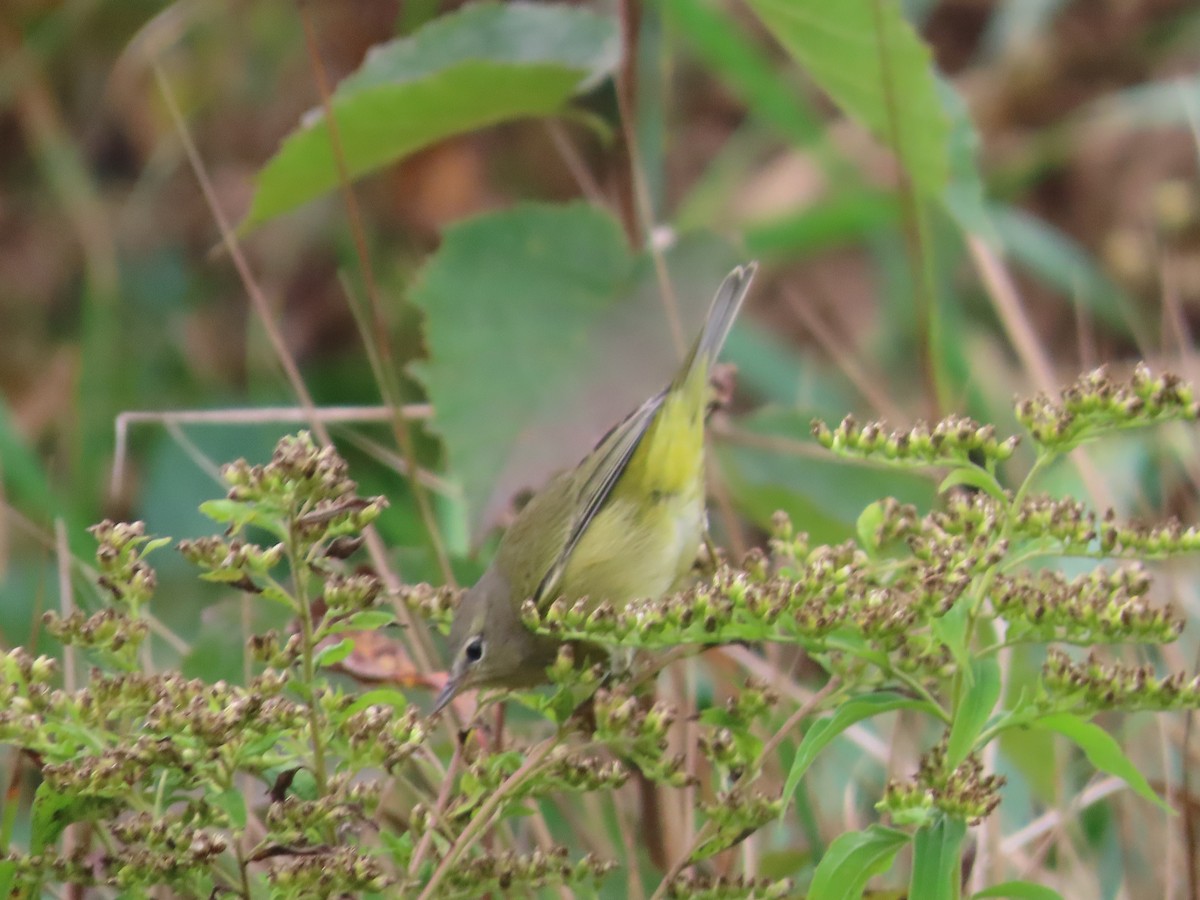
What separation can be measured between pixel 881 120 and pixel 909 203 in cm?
20

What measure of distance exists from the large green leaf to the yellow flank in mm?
93

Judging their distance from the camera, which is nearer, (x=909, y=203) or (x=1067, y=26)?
(x=909, y=203)

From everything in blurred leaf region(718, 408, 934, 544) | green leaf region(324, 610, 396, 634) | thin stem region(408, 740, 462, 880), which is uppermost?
green leaf region(324, 610, 396, 634)

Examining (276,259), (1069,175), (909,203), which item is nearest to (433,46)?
(909,203)

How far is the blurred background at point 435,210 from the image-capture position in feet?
12.6

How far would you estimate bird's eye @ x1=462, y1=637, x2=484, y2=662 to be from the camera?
1843mm

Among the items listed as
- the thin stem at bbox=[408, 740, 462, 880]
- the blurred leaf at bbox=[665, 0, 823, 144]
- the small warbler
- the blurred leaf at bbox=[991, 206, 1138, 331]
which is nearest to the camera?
the thin stem at bbox=[408, 740, 462, 880]

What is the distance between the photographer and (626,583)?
6.94ft

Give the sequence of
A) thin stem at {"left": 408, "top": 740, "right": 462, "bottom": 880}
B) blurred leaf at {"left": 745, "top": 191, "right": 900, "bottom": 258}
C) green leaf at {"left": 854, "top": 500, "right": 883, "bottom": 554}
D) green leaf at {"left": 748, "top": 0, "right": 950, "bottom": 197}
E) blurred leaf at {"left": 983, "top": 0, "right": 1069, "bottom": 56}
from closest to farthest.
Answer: thin stem at {"left": 408, "top": 740, "right": 462, "bottom": 880} → green leaf at {"left": 854, "top": 500, "right": 883, "bottom": 554} → green leaf at {"left": 748, "top": 0, "right": 950, "bottom": 197} → blurred leaf at {"left": 745, "top": 191, "right": 900, "bottom": 258} → blurred leaf at {"left": 983, "top": 0, "right": 1069, "bottom": 56}

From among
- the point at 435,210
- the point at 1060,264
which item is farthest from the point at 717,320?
the point at 435,210

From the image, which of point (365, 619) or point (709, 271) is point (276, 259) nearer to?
point (709, 271)

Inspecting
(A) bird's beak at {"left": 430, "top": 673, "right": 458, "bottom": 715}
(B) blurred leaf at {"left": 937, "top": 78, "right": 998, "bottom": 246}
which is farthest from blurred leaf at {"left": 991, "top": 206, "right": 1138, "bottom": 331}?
(A) bird's beak at {"left": 430, "top": 673, "right": 458, "bottom": 715}

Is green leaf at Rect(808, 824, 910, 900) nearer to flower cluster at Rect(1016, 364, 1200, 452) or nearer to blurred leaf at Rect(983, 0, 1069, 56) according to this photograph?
flower cluster at Rect(1016, 364, 1200, 452)

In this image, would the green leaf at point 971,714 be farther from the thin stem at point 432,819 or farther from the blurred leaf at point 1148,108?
the blurred leaf at point 1148,108
